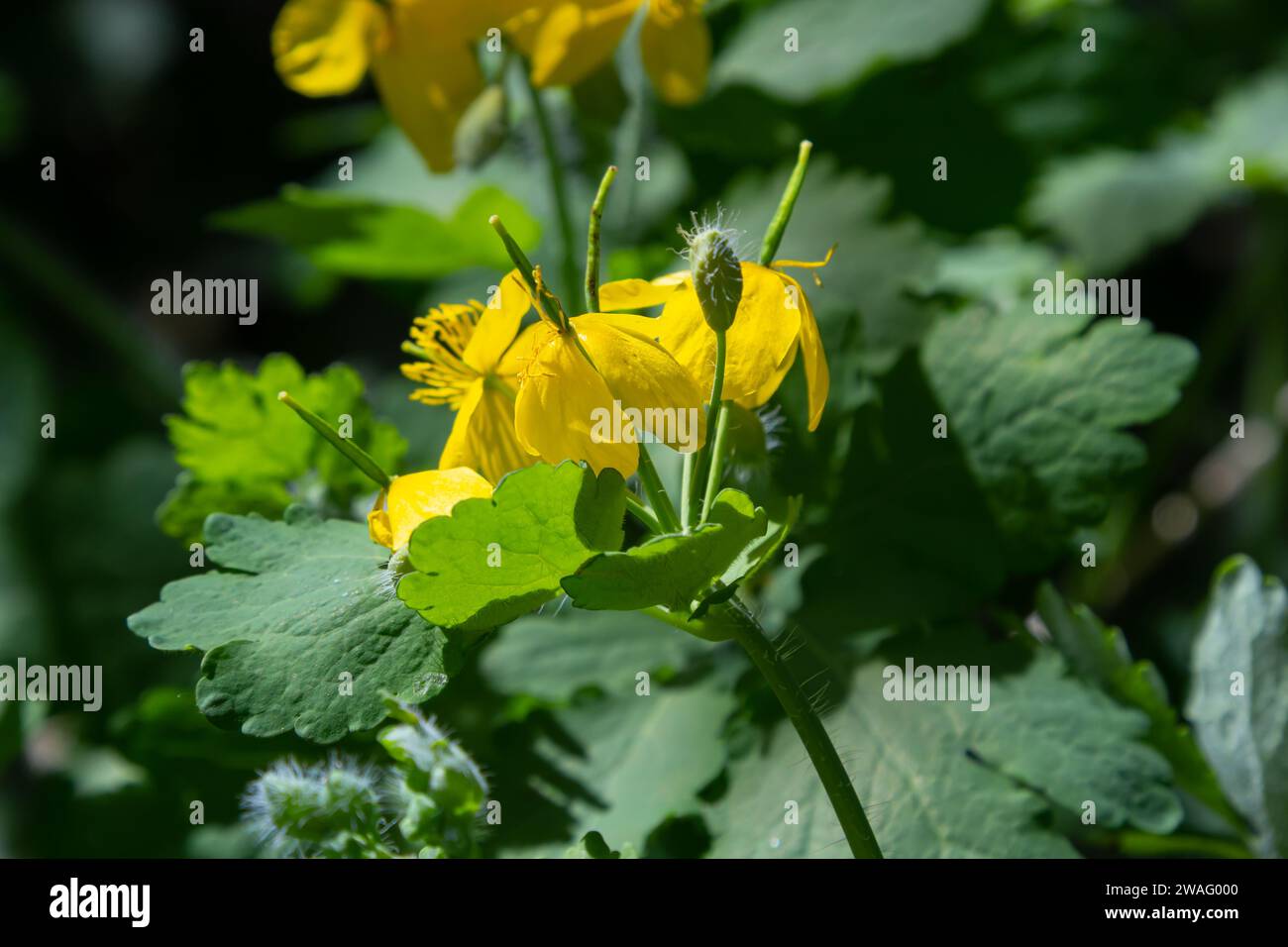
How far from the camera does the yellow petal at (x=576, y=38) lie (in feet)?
3.80

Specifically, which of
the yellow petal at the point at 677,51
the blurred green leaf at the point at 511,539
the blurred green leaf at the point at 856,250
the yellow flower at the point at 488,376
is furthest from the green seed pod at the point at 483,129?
the blurred green leaf at the point at 511,539

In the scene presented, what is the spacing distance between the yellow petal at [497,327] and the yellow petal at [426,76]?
499 mm

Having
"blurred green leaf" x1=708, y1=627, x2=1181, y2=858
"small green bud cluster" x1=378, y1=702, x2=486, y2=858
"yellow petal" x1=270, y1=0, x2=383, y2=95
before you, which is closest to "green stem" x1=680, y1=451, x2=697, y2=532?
"small green bud cluster" x1=378, y1=702, x2=486, y2=858

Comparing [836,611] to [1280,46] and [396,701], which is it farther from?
[1280,46]

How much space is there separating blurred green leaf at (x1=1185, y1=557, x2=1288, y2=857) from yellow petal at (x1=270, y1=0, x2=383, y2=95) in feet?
3.13

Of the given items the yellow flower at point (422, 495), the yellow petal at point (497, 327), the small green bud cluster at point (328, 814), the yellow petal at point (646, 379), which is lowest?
Answer: the small green bud cluster at point (328, 814)

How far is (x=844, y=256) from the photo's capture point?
1313 millimetres

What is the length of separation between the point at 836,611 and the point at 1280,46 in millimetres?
1774

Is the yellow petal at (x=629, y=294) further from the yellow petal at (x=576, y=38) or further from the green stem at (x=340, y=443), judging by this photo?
the yellow petal at (x=576, y=38)

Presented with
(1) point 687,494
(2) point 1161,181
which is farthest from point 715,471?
(2) point 1161,181

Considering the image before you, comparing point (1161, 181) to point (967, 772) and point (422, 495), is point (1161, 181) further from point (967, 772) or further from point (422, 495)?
point (422, 495)

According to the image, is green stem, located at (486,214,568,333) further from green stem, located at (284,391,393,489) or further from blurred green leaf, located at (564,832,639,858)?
blurred green leaf, located at (564,832,639,858)

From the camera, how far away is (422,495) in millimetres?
779
